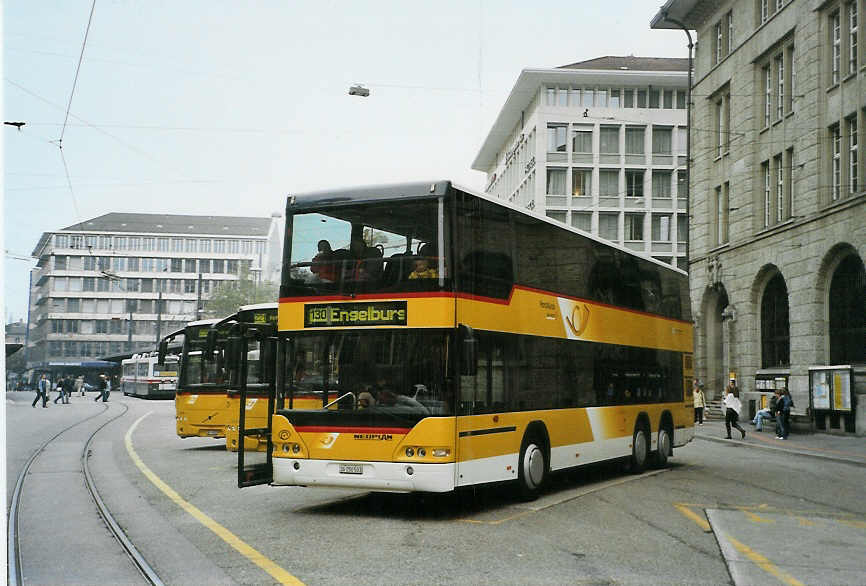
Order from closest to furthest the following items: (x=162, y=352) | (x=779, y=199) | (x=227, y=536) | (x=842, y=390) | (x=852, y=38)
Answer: (x=227, y=536) → (x=162, y=352) → (x=842, y=390) → (x=852, y=38) → (x=779, y=199)

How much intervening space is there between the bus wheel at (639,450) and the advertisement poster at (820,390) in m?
14.4

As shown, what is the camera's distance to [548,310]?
13828 mm

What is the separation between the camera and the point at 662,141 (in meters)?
76.9

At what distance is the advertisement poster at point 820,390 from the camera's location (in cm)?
3044

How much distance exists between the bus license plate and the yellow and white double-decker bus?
0.01 meters

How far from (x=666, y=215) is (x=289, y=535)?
231 feet

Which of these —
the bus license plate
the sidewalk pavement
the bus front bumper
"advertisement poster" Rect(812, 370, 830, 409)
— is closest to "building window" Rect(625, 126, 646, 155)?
the sidewalk pavement

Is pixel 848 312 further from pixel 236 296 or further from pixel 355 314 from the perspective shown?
pixel 236 296

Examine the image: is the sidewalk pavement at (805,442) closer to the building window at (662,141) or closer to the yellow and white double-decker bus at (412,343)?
the yellow and white double-decker bus at (412,343)

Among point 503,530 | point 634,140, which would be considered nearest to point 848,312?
point 503,530

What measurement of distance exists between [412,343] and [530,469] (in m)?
2.87

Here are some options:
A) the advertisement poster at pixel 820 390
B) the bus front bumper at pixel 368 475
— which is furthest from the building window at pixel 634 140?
the bus front bumper at pixel 368 475

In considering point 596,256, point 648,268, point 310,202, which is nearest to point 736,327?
point 648,268

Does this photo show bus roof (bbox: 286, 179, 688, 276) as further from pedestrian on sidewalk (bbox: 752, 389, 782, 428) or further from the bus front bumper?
pedestrian on sidewalk (bbox: 752, 389, 782, 428)
